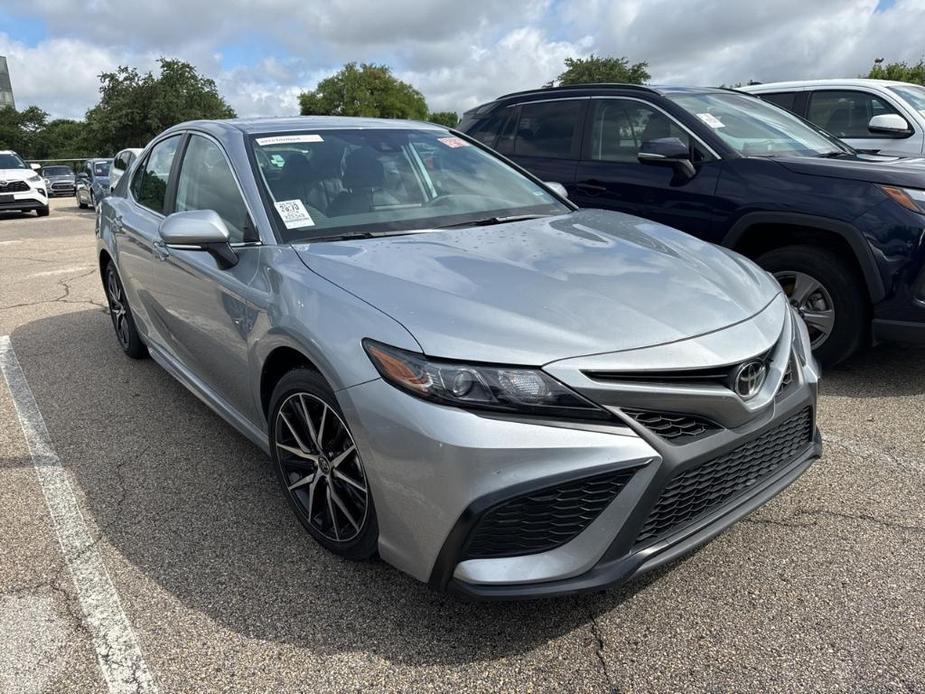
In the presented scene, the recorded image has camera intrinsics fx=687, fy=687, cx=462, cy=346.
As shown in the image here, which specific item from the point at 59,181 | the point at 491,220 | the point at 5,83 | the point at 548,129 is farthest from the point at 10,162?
the point at 5,83

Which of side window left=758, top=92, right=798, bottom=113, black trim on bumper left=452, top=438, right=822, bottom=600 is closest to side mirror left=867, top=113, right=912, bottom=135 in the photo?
side window left=758, top=92, right=798, bottom=113

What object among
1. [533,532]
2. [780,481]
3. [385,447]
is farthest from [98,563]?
[780,481]

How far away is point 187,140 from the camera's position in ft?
12.1

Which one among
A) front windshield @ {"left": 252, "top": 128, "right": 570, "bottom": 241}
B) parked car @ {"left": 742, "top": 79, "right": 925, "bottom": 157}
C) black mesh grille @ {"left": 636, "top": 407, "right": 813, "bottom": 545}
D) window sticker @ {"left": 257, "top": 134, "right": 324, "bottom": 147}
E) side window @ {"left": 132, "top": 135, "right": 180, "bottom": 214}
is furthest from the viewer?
parked car @ {"left": 742, "top": 79, "right": 925, "bottom": 157}

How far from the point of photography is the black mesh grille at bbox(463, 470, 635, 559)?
6.07 feet

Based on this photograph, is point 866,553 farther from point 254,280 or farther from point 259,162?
point 259,162

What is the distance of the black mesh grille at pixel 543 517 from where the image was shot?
185 centimetres

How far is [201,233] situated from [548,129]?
3554 mm

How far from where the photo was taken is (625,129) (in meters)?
4.99

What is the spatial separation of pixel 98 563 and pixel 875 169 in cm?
430

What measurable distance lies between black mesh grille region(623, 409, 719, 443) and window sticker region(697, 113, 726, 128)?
324 cm

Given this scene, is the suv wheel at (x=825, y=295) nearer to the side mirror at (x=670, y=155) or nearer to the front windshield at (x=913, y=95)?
the side mirror at (x=670, y=155)

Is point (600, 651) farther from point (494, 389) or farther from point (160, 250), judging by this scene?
point (160, 250)

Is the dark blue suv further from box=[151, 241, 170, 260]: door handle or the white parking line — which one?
the white parking line
